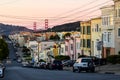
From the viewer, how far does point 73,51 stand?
10088 cm

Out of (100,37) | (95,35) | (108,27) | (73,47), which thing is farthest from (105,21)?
(73,47)

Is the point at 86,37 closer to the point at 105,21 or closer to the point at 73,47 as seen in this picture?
the point at 73,47

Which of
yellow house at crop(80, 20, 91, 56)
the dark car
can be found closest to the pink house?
yellow house at crop(80, 20, 91, 56)

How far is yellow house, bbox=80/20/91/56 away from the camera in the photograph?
86562 millimetres

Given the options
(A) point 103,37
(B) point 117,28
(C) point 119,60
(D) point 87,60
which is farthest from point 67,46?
(D) point 87,60

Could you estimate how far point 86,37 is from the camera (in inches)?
3460

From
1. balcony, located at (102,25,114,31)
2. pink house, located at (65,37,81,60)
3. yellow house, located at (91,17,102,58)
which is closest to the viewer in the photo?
balcony, located at (102,25,114,31)

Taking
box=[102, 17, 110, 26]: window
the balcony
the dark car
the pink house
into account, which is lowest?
the dark car

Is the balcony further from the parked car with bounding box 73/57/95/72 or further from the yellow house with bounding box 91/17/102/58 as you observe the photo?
the parked car with bounding box 73/57/95/72

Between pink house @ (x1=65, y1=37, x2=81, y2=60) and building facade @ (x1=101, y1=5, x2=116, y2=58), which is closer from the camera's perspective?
building facade @ (x1=101, y1=5, x2=116, y2=58)

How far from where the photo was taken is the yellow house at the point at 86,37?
8656cm

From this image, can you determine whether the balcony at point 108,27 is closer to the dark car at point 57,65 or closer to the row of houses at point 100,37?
the row of houses at point 100,37

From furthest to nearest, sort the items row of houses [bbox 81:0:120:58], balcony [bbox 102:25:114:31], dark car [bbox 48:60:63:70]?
balcony [bbox 102:25:114:31], row of houses [bbox 81:0:120:58], dark car [bbox 48:60:63:70]

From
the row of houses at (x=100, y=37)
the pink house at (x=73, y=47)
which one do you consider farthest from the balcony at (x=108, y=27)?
the pink house at (x=73, y=47)
